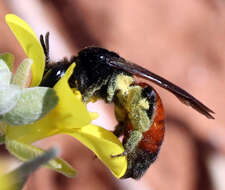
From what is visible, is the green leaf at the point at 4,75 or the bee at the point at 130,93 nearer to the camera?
the green leaf at the point at 4,75

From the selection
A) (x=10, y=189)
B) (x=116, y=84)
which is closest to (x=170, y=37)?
(x=116, y=84)

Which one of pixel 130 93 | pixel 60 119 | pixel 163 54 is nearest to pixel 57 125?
pixel 60 119

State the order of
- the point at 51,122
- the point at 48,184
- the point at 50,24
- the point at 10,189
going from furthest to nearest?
the point at 50,24 → the point at 48,184 → the point at 51,122 → the point at 10,189

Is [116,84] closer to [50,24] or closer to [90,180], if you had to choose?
[90,180]

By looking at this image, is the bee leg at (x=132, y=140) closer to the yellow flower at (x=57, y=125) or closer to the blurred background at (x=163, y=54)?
the yellow flower at (x=57, y=125)

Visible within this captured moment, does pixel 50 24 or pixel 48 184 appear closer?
pixel 48 184

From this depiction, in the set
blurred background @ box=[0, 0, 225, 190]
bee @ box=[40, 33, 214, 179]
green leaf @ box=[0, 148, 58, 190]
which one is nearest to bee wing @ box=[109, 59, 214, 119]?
bee @ box=[40, 33, 214, 179]

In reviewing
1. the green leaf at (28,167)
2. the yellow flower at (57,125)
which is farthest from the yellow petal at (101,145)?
the green leaf at (28,167)
